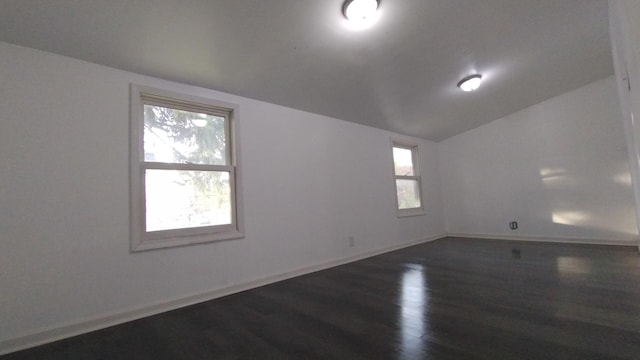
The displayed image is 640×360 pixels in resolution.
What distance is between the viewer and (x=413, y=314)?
1.91 metres

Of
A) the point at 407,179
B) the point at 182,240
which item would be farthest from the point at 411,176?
the point at 182,240

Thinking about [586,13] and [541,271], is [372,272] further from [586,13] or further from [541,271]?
[586,13]

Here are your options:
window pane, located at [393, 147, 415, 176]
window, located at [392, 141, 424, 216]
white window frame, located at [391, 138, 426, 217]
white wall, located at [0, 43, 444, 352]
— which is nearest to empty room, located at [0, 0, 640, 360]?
white wall, located at [0, 43, 444, 352]

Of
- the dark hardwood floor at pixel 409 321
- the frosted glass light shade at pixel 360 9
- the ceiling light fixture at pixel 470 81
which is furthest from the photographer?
the ceiling light fixture at pixel 470 81

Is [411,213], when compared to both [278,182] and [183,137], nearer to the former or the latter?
[278,182]

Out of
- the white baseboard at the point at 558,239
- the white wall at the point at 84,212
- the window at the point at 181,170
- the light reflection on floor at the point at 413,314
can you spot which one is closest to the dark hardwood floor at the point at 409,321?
the light reflection on floor at the point at 413,314

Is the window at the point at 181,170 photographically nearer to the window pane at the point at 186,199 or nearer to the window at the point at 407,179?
the window pane at the point at 186,199

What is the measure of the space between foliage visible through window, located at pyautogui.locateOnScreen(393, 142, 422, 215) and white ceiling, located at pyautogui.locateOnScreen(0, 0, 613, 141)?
1.46m

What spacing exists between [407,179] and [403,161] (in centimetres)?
Result: 37

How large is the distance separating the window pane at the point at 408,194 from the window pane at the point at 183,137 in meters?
3.28

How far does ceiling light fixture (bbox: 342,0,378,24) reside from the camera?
6.41 ft

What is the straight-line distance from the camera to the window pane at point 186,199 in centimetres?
236

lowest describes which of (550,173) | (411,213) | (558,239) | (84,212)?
(558,239)

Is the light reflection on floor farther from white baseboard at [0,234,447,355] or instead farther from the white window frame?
the white window frame
